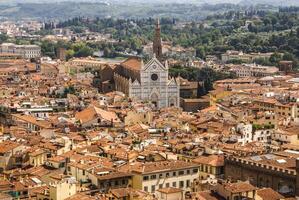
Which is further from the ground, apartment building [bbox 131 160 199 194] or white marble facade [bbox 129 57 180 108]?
apartment building [bbox 131 160 199 194]

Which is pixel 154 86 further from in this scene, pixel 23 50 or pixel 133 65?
pixel 23 50

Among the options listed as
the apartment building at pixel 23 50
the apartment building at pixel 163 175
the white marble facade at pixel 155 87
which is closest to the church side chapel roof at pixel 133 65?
the white marble facade at pixel 155 87

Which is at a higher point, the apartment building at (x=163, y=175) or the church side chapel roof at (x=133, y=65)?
the apartment building at (x=163, y=175)

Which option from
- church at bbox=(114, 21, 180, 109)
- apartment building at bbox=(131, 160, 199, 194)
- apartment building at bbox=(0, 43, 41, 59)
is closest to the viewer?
apartment building at bbox=(131, 160, 199, 194)

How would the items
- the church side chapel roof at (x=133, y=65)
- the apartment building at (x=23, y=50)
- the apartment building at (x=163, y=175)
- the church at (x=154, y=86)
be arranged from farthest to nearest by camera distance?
the apartment building at (x=23, y=50), the church side chapel roof at (x=133, y=65), the church at (x=154, y=86), the apartment building at (x=163, y=175)

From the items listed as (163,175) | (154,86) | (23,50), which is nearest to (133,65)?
(154,86)

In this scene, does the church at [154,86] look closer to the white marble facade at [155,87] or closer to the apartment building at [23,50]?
the white marble facade at [155,87]

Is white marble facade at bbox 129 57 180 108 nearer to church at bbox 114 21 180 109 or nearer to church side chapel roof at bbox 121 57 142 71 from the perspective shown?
church at bbox 114 21 180 109

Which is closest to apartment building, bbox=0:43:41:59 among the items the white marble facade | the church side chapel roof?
the church side chapel roof

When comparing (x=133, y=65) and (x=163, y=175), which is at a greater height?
(x=163, y=175)

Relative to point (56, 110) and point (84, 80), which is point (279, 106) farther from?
point (84, 80)

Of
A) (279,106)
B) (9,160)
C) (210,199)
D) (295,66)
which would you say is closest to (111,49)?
(295,66)
